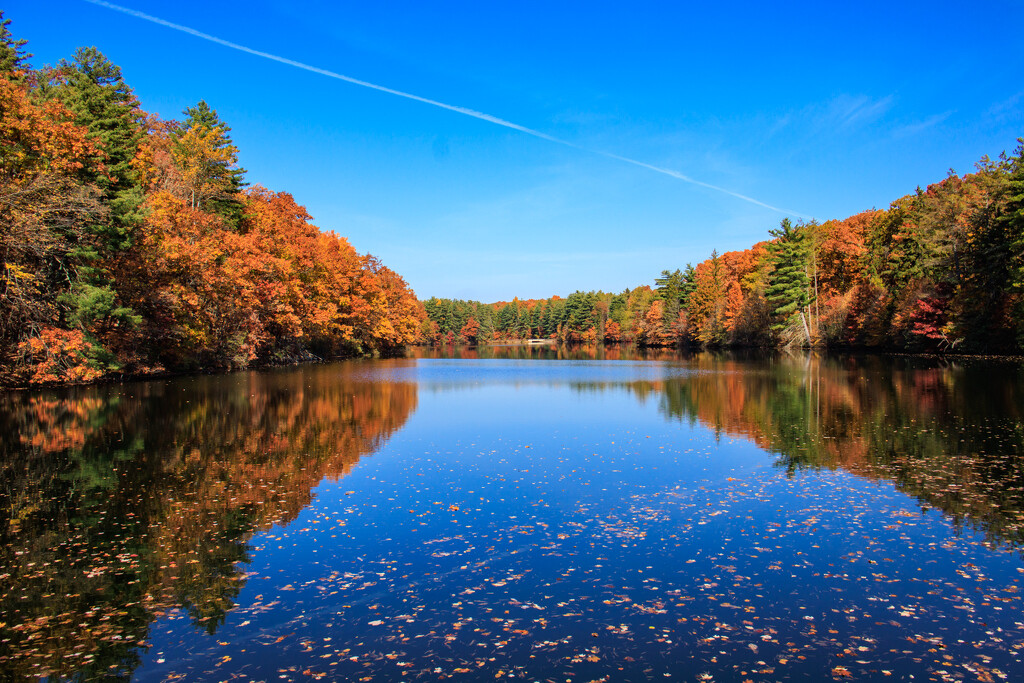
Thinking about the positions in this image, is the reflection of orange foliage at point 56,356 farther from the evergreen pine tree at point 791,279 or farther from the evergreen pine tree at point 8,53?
the evergreen pine tree at point 791,279

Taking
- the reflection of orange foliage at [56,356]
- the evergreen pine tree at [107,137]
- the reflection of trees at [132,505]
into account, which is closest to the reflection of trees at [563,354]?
the evergreen pine tree at [107,137]

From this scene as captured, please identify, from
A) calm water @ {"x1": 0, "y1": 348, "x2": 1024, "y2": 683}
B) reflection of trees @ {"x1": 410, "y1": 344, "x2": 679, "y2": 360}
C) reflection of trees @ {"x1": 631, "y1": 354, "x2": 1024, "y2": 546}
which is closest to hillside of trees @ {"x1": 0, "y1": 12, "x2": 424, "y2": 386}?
calm water @ {"x1": 0, "y1": 348, "x2": 1024, "y2": 683}

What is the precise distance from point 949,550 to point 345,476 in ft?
33.8

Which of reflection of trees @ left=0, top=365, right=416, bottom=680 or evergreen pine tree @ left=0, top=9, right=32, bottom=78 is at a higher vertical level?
evergreen pine tree @ left=0, top=9, right=32, bottom=78

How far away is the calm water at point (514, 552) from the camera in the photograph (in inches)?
225

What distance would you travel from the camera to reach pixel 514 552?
27.4 feet

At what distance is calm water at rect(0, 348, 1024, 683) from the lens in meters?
5.71

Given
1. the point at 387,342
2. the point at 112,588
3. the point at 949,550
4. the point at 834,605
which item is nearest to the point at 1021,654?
the point at 834,605

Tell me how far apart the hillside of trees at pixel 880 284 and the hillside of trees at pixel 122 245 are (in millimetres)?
48596

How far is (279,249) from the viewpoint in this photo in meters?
52.2

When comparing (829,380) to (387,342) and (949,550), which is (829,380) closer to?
(949,550)

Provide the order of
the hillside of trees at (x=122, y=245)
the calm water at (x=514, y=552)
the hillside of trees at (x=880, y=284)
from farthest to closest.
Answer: the hillside of trees at (x=880, y=284) < the hillside of trees at (x=122, y=245) < the calm water at (x=514, y=552)

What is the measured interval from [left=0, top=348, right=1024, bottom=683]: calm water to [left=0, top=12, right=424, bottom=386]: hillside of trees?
405 inches

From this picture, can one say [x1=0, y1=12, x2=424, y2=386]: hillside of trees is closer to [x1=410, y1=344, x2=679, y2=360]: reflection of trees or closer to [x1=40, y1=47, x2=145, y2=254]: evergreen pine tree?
[x1=40, y1=47, x2=145, y2=254]: evergreen pine tree
